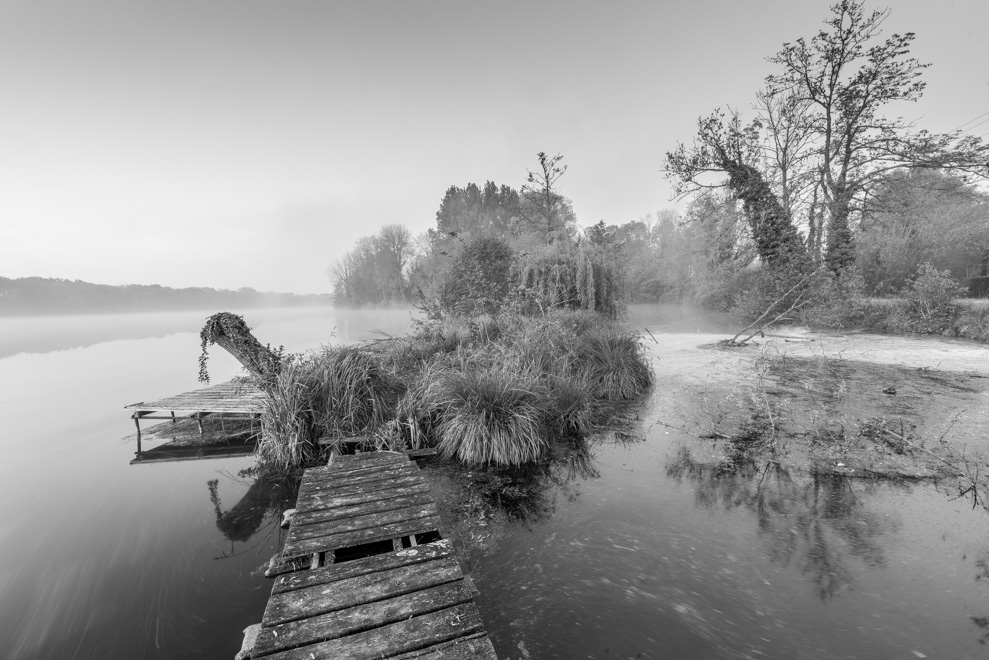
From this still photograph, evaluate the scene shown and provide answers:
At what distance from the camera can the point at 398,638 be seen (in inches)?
79.0

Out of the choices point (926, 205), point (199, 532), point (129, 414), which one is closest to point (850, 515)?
point (199, 532)

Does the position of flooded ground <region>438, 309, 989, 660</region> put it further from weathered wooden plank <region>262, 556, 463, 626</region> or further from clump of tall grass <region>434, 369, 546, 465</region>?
clump of tall grass <region>434, 369, 546, 465</region>

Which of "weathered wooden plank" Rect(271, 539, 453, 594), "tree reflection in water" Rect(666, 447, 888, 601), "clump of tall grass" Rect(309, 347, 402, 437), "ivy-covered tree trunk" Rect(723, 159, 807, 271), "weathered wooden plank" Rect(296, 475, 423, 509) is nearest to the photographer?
"weathered wooden plank" Rect(271, 539, 453, 594)

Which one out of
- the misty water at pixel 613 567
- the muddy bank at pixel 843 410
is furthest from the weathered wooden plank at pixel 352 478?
the muddy bank at pixel 843 410

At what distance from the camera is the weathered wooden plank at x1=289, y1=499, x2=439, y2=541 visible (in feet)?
10.2

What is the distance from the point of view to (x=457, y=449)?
5.52m

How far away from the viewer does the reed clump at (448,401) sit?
17.7 ft

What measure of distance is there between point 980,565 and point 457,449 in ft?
16.3

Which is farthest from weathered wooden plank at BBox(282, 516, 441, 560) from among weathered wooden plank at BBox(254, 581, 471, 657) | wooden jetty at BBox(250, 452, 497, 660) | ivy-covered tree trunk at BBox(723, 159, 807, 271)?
ivy-covered tree trunk at BBox(723, 159, 807, 271)

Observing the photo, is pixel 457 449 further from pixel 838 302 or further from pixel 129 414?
pixel 838 302

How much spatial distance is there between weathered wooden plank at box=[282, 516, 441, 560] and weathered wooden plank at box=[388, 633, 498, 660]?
46.0 inches

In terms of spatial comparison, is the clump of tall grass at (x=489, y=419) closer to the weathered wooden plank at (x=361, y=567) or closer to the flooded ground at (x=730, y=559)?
the flooded ground at (x=730, y=559)

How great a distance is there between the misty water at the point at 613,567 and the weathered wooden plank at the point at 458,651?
0.67m

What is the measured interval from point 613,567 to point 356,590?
204 cm
